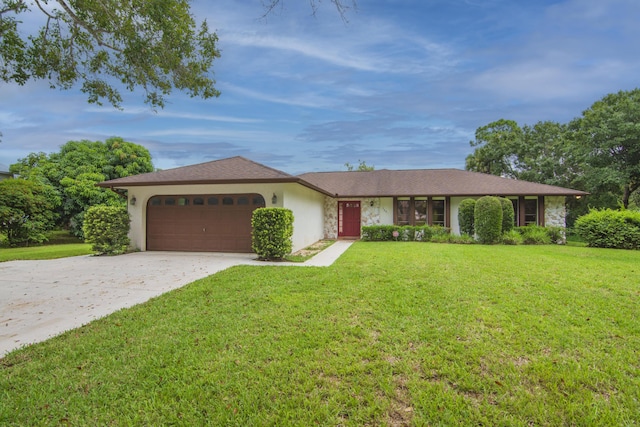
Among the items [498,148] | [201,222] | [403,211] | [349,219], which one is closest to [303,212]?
[201,222]

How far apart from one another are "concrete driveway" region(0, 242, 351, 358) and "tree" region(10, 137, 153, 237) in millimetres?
10931

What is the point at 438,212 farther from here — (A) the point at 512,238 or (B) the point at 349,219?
(B) the point at 349,219

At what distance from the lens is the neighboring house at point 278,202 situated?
37.3 feet

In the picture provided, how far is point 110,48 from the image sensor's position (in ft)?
21.6

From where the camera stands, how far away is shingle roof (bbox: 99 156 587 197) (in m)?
11.1

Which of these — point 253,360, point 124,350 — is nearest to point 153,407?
point 253,360

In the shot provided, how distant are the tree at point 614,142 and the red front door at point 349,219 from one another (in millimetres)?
15287

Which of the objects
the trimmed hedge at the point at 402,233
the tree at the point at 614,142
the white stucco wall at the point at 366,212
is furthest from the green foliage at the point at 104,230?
the tree at the point at 614,142

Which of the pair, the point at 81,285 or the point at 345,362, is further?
the point at 81,285

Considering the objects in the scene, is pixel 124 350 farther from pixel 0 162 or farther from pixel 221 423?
pixel 0 162

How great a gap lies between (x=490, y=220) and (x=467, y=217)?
61.4 inches

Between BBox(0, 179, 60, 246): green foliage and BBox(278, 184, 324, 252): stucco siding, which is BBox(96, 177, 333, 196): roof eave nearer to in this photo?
BBox(278, 184, 324, 252): stucco siding

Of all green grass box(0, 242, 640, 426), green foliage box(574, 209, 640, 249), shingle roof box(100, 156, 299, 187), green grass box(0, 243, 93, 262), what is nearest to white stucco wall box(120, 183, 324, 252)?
shingle roof box(100, 156, 299, 187)

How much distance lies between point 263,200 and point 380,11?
6.87 meters
